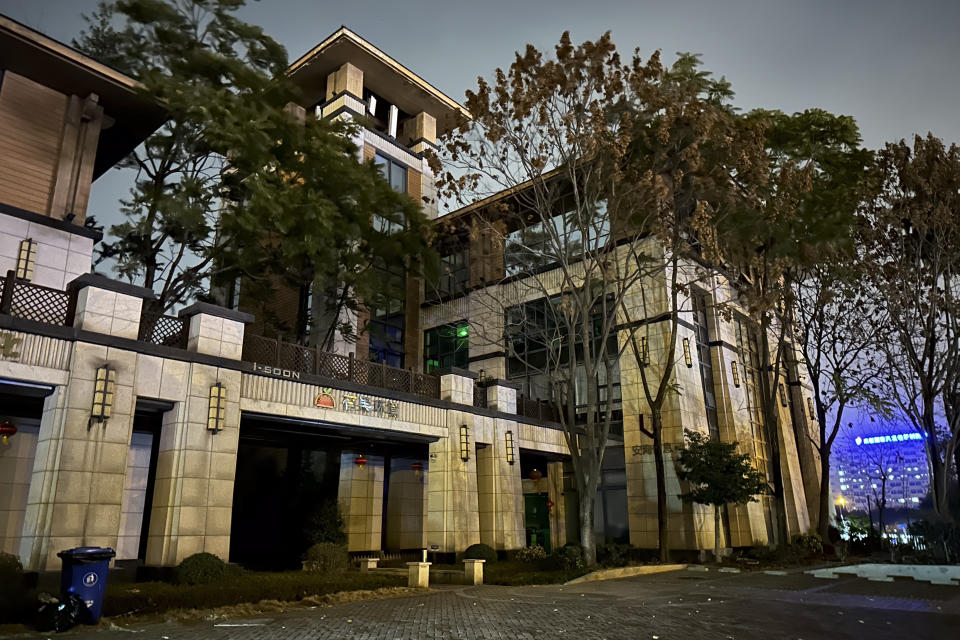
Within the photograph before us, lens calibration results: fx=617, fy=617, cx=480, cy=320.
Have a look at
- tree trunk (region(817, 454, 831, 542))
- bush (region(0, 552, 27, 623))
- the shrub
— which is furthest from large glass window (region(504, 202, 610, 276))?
the shrub

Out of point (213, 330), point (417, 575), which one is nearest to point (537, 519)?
point (417, 575)

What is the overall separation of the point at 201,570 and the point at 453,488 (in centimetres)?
983

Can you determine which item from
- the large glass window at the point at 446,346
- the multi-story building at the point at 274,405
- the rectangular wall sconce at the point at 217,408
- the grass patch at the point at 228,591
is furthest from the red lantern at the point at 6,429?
the large glass window at the point at 446,346

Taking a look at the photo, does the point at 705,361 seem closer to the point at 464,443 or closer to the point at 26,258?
the point at 464,443

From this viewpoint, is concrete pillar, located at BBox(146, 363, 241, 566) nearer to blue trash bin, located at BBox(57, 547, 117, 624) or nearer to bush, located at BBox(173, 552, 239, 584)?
bush, located at BBox(173, 552, 239, 584)

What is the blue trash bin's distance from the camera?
34.9ft

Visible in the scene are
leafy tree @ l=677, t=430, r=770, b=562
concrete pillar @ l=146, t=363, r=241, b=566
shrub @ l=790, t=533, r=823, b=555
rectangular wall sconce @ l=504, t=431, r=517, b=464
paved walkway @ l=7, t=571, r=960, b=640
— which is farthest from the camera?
shrub @ l=790, t=533, r=823, b=555

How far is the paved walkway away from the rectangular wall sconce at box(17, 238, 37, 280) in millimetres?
11938

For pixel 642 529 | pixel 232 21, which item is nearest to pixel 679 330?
pixel 642 529

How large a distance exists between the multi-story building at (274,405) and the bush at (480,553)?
0.90m

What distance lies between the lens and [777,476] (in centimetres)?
2853

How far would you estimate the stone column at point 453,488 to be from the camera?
22203mm

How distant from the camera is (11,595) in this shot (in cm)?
1046

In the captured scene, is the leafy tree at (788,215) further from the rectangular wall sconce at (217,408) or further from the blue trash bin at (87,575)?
the blue trash bin at (87,575)
